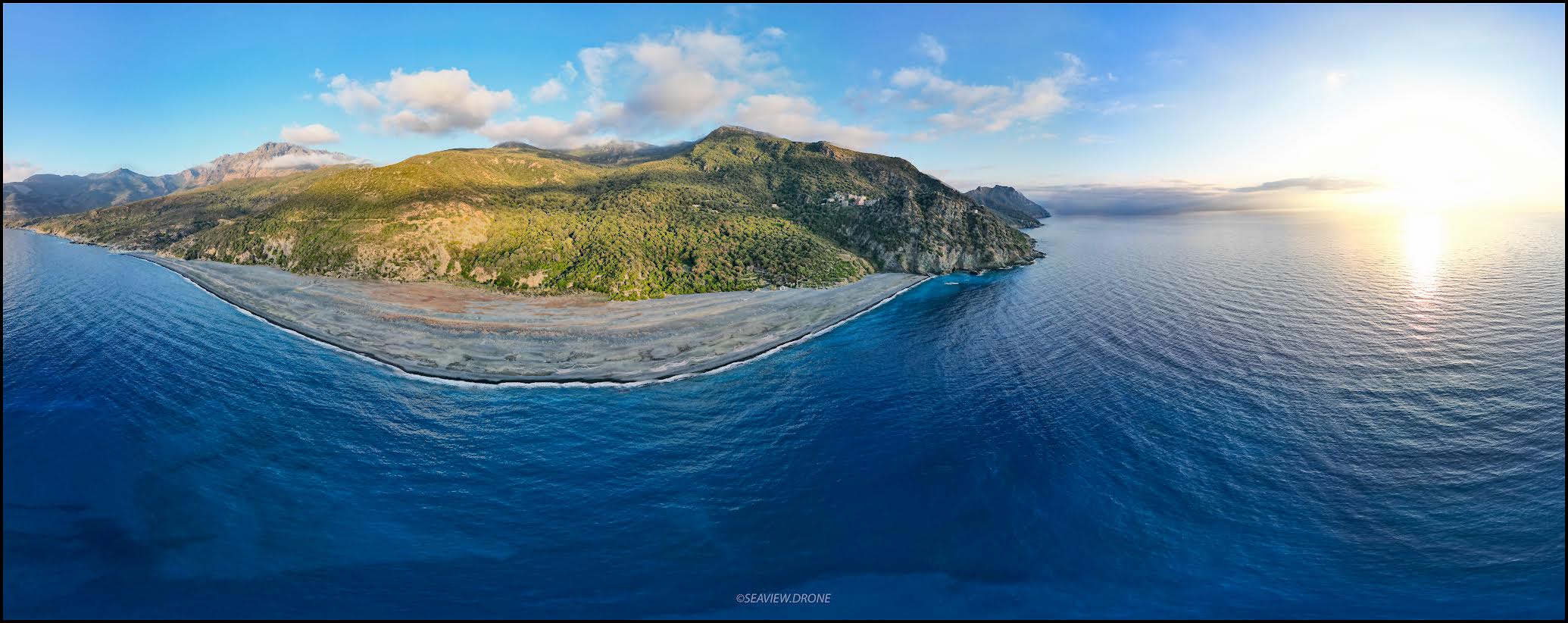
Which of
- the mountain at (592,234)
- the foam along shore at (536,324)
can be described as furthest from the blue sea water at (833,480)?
the mountain at (592,234)

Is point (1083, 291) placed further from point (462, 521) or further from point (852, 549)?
point (462, 521)

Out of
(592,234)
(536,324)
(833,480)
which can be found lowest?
(833,480)

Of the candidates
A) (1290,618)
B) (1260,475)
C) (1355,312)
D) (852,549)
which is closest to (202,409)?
(852,549)

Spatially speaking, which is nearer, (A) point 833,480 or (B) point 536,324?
(A) point 833,480

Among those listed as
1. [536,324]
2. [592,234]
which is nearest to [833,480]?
[536,324]

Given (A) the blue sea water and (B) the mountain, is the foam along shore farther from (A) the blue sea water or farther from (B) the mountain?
(B) the mountain

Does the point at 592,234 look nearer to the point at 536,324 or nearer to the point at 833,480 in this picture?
the point at 536,324
